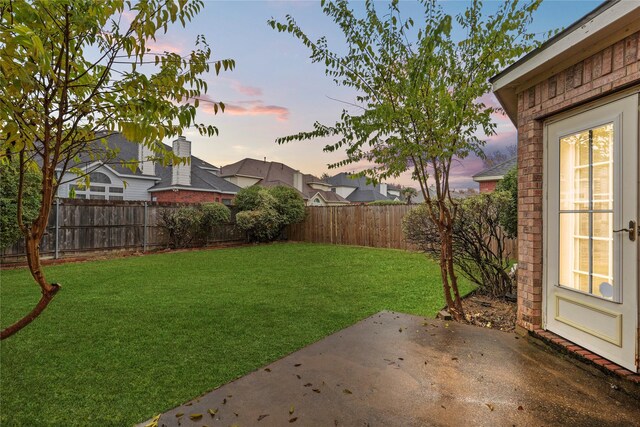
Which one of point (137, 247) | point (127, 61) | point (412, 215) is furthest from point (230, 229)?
point (127, 61)

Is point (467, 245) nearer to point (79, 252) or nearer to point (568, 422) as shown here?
point (568, 422)

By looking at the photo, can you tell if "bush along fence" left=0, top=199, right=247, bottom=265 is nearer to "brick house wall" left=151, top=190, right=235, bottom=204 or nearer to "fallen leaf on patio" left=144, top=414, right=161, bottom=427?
"brick house wall" left=151, top=190, right=235, bottom=204

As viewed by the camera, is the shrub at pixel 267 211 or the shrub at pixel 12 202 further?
the shrub at pixel 267 211

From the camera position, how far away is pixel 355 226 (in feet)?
45.4

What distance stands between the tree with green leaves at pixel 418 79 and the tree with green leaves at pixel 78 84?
7.64ft

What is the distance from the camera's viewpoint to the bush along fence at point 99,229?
9.73 m

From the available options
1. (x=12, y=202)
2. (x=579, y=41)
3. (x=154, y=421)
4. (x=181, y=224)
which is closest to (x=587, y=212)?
(x=579, y=41)

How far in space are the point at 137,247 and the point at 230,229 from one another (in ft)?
12.2

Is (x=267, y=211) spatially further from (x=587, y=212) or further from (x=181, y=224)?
(x=587, y=212)

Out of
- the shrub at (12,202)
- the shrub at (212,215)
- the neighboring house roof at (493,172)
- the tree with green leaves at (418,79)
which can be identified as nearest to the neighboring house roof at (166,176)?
the shrub at (212,215)

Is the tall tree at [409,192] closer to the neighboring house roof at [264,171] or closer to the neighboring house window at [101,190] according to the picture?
the neighboring house roof at [264,171]

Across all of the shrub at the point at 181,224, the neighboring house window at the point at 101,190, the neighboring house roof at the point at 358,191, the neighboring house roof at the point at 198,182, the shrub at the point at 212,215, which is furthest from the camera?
the neighboring house roof at the point at 358,191

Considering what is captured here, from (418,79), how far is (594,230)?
217 centimetres

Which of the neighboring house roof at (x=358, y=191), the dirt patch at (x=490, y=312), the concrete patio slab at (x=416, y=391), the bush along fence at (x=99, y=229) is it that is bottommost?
the dirt patch at (x=490, y=312)
